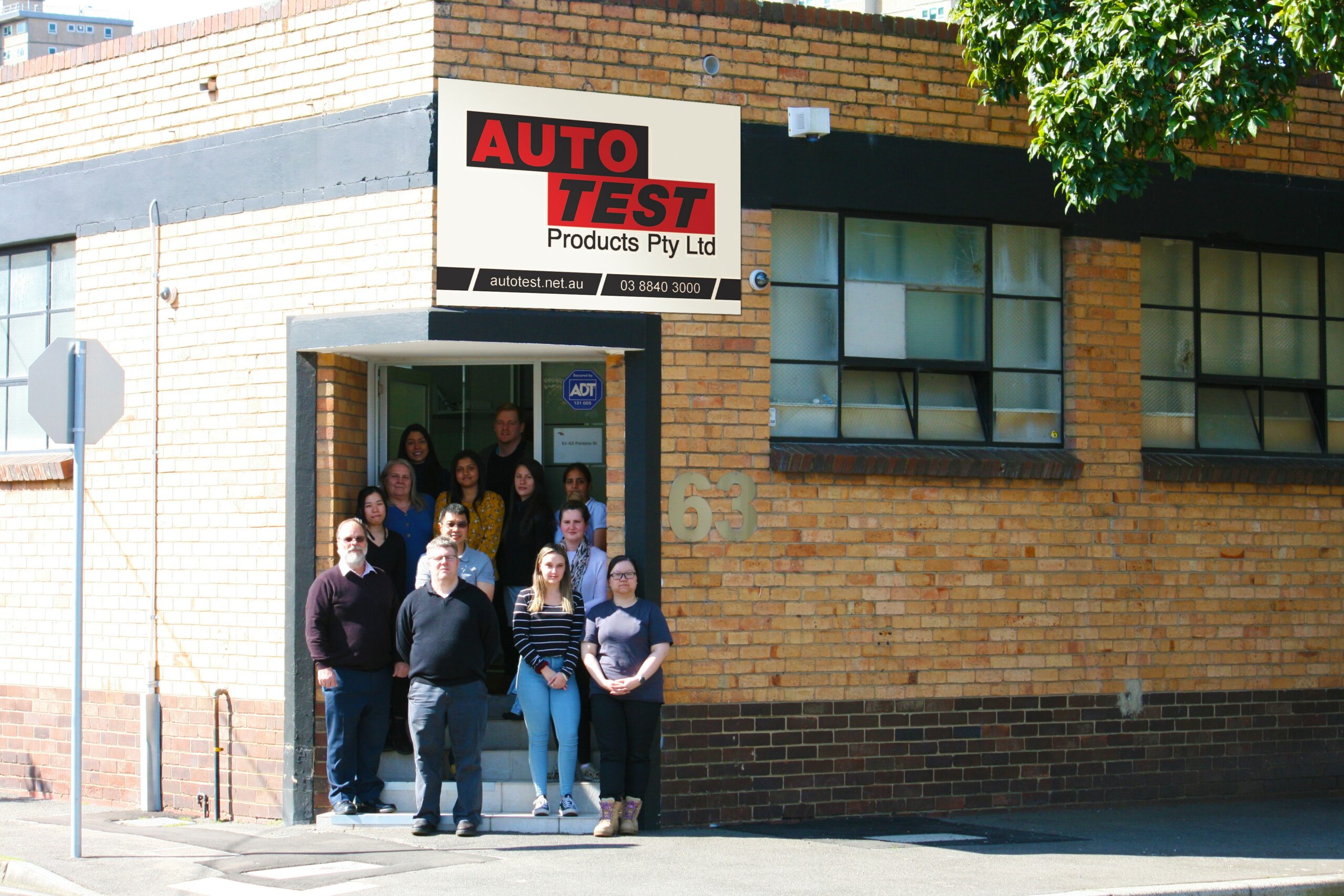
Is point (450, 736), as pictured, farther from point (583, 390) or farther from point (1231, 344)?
point (1231, 344)

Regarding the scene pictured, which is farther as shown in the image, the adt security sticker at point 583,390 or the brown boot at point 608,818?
the adt security sticker at point 583,390

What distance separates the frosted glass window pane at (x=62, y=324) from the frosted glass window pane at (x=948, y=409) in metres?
6.35

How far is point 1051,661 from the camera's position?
34.5 feet

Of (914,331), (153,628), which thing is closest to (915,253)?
(914,331)

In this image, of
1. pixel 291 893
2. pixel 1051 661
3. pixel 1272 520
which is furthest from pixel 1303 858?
pixel 291 893

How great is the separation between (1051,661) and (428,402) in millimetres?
4861

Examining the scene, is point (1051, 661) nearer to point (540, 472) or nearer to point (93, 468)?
point (540, 472)

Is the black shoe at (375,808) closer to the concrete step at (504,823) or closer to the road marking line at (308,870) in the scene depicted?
the concrete step at (504,823)

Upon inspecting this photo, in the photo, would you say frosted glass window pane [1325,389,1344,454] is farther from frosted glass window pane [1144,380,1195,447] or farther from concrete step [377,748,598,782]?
concrete step [377,748,598,782]

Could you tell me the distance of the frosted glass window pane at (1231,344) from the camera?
37.9 ft

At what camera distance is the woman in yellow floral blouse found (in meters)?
10.1

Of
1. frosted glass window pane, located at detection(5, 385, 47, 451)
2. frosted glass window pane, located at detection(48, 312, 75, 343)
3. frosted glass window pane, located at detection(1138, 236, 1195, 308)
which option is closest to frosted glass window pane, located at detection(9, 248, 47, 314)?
frosted glass window pane, located at detection(48, 312, 75, 343)

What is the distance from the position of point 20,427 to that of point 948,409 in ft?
23.3

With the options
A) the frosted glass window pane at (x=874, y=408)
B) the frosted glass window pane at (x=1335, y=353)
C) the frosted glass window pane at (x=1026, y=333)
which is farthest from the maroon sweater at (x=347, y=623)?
the frosted glass window pane at (x=1335, y=353)
